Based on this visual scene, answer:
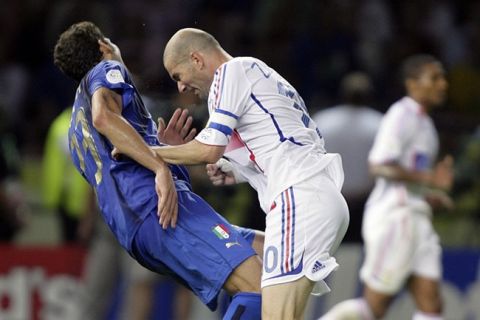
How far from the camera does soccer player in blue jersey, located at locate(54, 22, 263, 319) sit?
22.7 feet

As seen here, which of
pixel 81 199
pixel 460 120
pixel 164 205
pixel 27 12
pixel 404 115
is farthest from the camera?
pixel 27 12

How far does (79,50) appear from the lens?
728cm

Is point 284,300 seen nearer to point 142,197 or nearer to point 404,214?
point 142,197

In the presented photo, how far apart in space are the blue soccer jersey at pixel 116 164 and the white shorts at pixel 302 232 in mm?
607

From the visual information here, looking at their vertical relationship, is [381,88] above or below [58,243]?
above

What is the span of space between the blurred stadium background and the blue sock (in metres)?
4.19

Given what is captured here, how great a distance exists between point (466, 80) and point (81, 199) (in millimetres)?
4630

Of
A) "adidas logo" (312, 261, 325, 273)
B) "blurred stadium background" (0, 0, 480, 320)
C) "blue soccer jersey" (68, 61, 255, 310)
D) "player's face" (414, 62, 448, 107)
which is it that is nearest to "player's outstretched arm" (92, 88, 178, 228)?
"blue soccer jersey" (68, 61, 255, 310)

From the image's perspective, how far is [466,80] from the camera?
1418 cm

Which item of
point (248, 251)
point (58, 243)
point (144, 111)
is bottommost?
point (58, 243)

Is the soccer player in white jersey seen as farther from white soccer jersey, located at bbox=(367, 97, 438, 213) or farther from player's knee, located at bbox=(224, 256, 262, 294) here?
white soccer jersey, located at bbox=(367, 97, 438, 213)

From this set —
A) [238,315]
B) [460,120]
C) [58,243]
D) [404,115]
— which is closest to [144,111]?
[238,315]

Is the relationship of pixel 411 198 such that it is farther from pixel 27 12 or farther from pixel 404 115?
pixel 27 12

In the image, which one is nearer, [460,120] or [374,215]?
[374,215]
